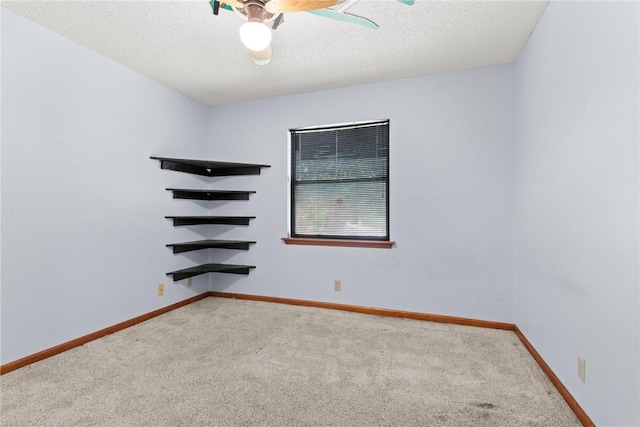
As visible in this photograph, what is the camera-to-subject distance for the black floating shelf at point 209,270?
11.2ft

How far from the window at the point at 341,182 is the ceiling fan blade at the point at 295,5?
2.02 meters

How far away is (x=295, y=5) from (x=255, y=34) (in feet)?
0.73

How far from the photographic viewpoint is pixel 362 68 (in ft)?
9.59

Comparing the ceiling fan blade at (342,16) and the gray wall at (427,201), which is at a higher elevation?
the ceiling fan blade at (342,16)

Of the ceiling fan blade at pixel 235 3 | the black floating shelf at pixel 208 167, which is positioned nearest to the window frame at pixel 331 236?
the black floating shelf at pixel 208 167

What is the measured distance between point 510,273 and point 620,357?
5.29 feet

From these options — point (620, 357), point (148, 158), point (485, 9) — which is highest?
point (485, 9)

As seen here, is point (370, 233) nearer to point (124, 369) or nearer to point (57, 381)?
point (124, 369)

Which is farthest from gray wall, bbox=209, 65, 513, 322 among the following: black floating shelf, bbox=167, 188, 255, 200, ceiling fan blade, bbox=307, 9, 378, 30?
ceiling fan blade, bbox=307, 9, 378, 30

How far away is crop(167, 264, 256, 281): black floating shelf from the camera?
11.2 feet

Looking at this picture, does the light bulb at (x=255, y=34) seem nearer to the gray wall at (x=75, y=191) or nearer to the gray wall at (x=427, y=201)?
the gray wall at (x=75, y=191)

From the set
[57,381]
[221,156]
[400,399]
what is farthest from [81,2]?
[400,399]

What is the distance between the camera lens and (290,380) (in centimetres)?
199

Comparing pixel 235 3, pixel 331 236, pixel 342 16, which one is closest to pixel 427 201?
pixel 331 236
